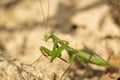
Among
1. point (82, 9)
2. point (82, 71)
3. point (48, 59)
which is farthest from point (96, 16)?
point (48, 59)

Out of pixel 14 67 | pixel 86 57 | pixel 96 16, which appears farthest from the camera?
pixel 96 16

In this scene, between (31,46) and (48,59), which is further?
(31,46)

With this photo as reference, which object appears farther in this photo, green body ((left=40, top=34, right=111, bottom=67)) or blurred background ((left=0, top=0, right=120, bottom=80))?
blurred background ((left=0, top=0, right=120, bottom=80))

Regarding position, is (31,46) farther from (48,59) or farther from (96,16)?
(96,16)

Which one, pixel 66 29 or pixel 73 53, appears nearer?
pixel 73 53

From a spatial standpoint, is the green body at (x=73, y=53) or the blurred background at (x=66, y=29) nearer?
the green body at (x=73, y=53)

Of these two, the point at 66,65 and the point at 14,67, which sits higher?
the point at 14,67

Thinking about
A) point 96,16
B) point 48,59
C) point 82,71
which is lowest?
point 82,71

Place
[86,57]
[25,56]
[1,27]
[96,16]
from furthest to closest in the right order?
[1,27]
[96,16]
[25,56]
[86,57]
